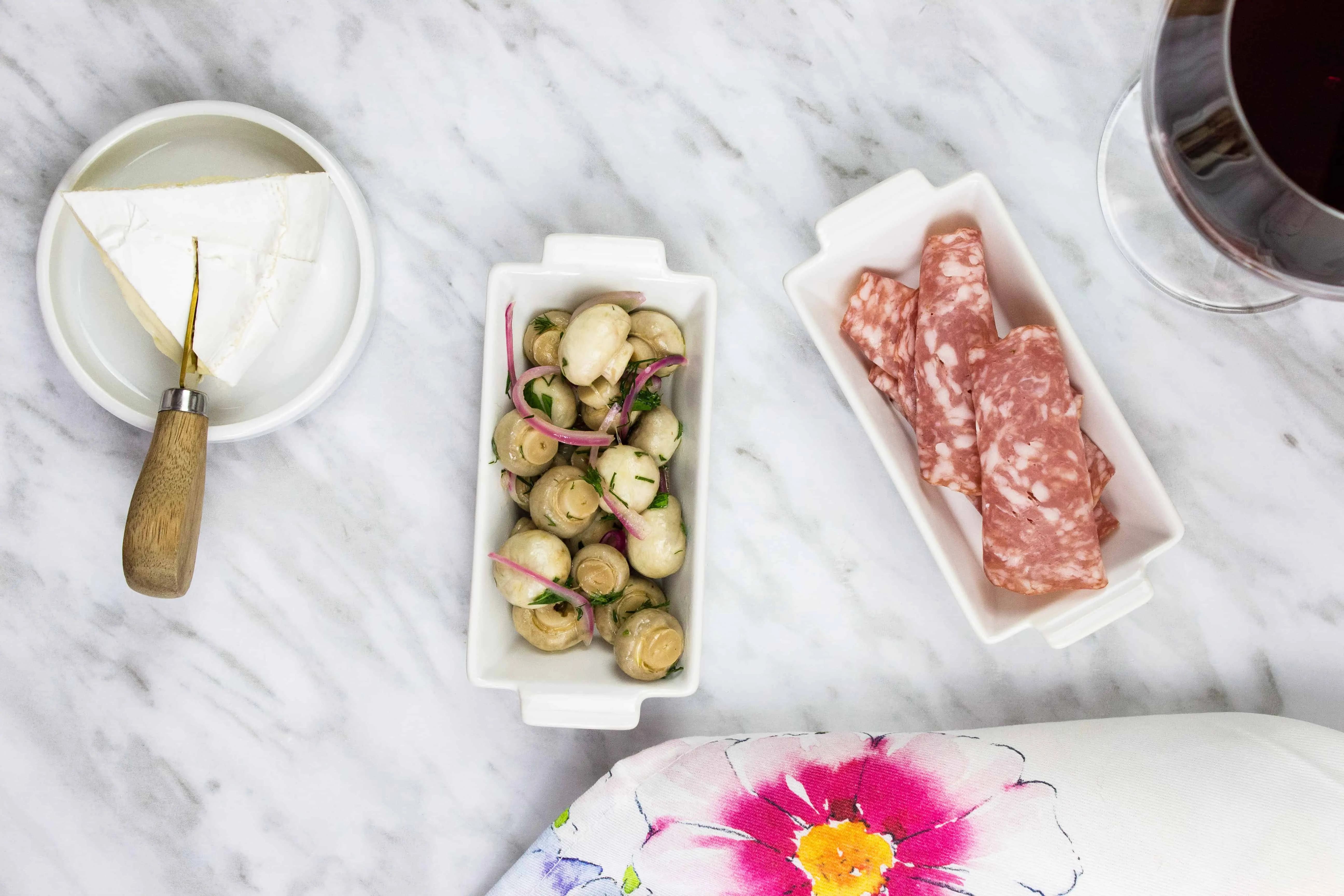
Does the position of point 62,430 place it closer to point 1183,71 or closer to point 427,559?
point 427,559

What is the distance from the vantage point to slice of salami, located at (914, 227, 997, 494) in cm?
67

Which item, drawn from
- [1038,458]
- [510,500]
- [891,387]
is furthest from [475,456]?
[1038,458]

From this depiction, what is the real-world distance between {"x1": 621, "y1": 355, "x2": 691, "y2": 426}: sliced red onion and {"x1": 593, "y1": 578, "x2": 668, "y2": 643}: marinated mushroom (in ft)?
0.43

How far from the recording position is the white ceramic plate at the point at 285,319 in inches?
29.4

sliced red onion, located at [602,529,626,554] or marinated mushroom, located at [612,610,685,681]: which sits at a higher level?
sliced red onion, located at [602,529,626,554]

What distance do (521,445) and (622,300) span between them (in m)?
0.14

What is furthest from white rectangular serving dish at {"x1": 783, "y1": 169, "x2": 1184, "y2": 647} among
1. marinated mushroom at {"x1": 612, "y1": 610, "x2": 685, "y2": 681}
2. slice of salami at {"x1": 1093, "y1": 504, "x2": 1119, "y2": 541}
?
marinated mushroom at {"x1": 612, "y1": 610, "x2": 685, "y2": 681}

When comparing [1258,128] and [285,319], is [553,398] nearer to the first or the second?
[285,319]

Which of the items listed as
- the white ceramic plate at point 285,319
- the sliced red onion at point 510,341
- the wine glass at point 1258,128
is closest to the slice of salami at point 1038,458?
the wine glass at point 1258,128

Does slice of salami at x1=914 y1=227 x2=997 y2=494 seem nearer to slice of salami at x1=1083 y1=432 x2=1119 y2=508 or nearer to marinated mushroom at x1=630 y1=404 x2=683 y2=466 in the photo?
slice of salami at x1=1083 y1=432 x2=1119 y2=508

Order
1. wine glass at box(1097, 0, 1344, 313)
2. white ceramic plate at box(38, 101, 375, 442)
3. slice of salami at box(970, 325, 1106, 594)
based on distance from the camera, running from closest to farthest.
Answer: wine glass at box(1097, 0, 1344, 313) < slice of salami at box(970, 325, 1106, 594) < white ceramic plate at box(38, 101, 375, 442)

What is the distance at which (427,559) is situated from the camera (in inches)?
32.3

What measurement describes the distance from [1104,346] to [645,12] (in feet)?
1.69

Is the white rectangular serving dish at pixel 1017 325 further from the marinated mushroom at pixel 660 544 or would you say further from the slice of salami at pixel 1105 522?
the marinated mushroom at pixel 660 544
